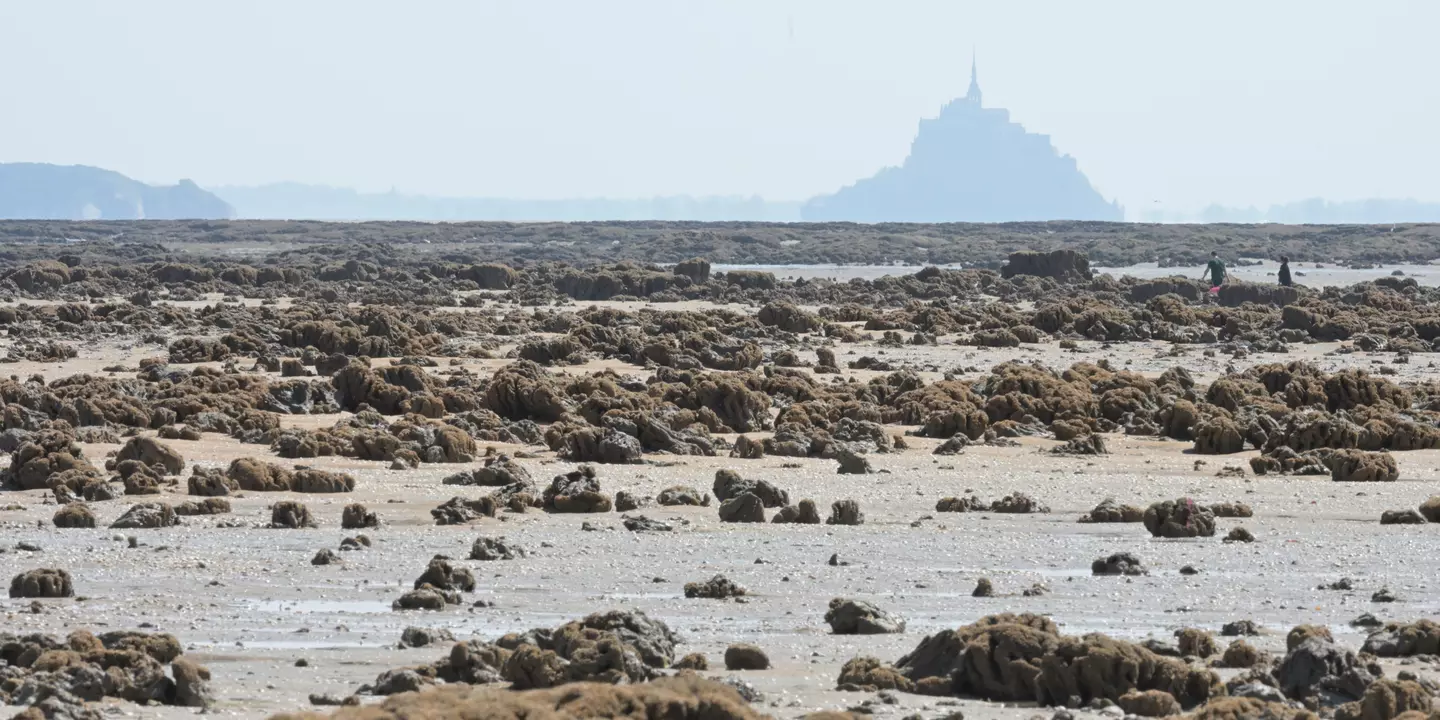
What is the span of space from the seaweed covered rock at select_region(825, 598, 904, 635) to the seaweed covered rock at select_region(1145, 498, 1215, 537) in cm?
381

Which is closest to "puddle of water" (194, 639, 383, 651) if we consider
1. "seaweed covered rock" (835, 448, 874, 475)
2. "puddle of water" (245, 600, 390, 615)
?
"puddle of water" (245, 600, 390, 615)

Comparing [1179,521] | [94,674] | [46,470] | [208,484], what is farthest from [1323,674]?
[46,470]

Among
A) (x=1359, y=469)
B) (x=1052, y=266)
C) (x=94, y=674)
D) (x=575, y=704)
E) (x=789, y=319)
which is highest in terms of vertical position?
(x=575, y=704)

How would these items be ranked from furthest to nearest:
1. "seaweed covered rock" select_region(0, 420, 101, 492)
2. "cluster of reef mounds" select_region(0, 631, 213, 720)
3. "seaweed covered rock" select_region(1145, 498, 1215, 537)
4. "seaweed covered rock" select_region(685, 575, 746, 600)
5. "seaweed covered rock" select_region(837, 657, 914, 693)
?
"seaweed covered rock" select_region(0, 420, 101, 492) < "seaweed covered rock" select_region(1145, 498, 1215, 537) < "seaweed covered rock" select_region(685, 575, 746, 600) < "seaweed covered rock" select_region(837, 657, 914, 693) < "cluster of reef mounds" select_region(0, 631, 213, 720)

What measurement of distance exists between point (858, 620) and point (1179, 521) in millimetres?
4146

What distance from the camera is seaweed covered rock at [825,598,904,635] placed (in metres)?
9.34

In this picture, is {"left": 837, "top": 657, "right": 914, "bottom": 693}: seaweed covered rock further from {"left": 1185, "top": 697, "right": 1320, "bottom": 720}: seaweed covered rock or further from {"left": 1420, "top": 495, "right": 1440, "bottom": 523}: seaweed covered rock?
{"left": 1420, "top": 495, "right": 1440, "bottom": 523}: seaweed covered rock

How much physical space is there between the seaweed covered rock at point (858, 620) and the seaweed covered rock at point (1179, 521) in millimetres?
3807

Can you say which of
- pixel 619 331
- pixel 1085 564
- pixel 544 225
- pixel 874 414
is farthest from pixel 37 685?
pixel 544 225

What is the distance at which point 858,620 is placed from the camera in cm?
935

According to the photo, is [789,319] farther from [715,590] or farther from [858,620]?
[858,620]

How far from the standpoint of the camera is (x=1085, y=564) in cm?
1163

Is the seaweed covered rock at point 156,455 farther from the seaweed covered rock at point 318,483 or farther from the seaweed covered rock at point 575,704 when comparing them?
the seaweed covered rock at point 575,704

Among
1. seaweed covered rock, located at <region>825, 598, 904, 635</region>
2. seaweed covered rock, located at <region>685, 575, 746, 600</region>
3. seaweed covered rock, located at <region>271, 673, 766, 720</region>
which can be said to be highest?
seaweed covered rock, located at <region>271, 673, 766, 720</region>
